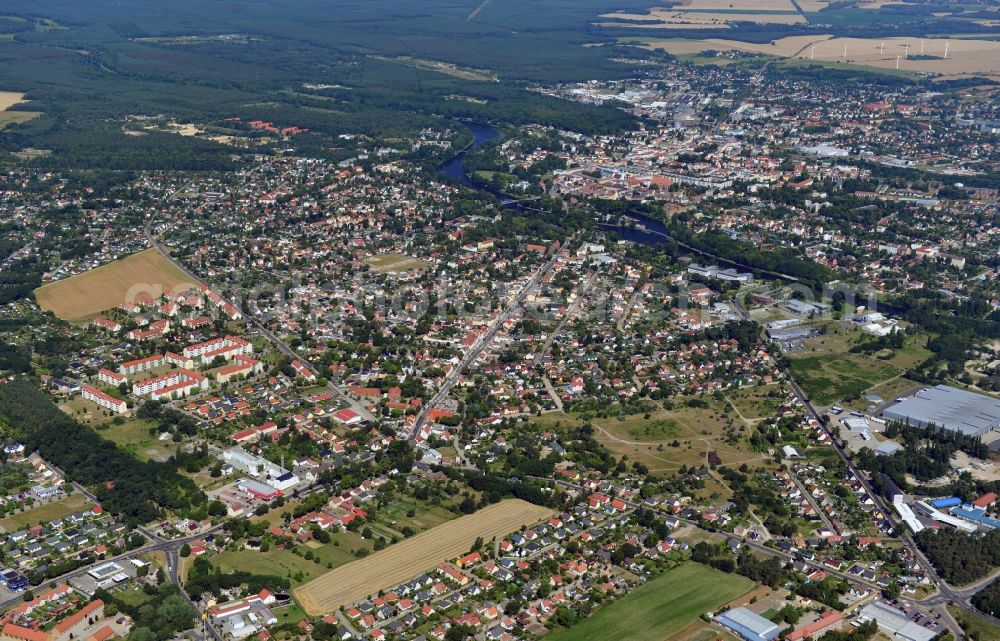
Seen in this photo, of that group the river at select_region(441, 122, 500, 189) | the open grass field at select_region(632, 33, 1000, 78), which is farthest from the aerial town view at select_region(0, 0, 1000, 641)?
the open grass field at select_region(632, 33, 1000, 78)

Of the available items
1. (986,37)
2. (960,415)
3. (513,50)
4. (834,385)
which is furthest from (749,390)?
(986,37)

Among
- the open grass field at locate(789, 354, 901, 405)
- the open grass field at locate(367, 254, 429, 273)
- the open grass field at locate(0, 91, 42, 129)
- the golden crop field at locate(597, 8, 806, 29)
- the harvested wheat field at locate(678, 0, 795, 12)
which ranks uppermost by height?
the harvested wheat field at locate(678, 0, 795, 12)

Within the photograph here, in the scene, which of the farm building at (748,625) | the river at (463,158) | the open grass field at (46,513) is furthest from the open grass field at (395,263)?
the farm building at (748,625)

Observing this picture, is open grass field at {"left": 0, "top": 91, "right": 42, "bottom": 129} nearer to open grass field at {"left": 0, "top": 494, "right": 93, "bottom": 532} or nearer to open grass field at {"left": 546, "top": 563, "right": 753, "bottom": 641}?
open grass field at {"left": 0, "top": 494, "right": 93, "bottom": 532}

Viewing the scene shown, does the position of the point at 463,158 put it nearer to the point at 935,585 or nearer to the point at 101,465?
the point at 101,465

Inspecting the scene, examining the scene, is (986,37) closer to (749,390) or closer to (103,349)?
(749,390)

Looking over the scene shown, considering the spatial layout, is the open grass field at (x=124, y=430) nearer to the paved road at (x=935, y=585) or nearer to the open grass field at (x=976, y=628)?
the paved road at (x=935, y=585)

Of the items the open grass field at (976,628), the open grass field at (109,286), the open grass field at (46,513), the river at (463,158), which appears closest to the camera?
the open grass field at (976,628)
